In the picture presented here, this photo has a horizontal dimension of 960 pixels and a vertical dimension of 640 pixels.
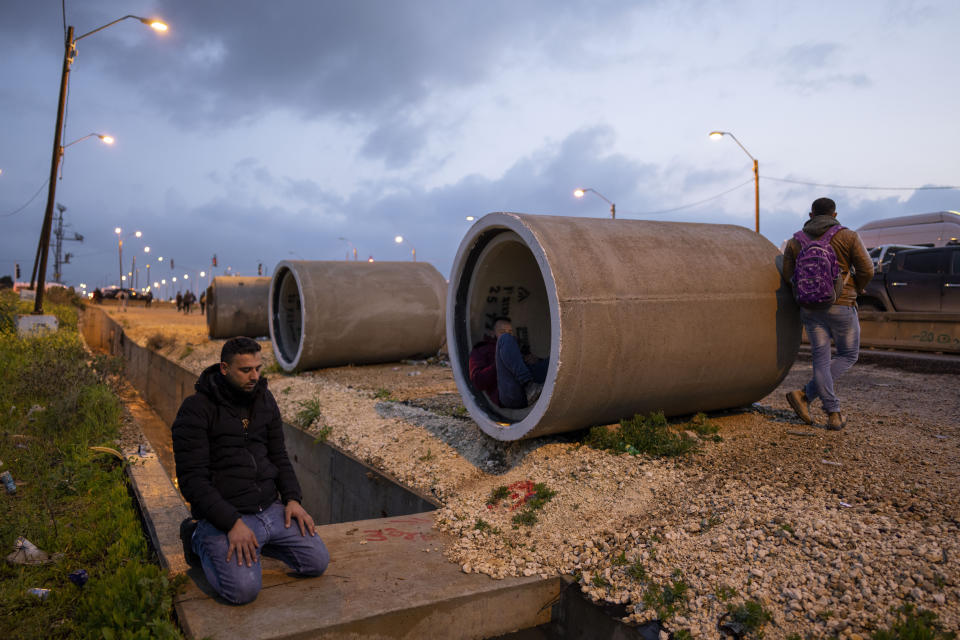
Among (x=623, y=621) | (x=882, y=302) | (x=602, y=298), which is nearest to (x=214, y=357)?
(x=602, y=298)

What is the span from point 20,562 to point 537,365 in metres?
4.60

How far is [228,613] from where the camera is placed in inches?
132

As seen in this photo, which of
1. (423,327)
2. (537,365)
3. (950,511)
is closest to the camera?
(950,511)

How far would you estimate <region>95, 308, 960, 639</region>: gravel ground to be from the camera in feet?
10.9

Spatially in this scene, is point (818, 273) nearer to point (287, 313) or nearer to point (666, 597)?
point (666, 597)

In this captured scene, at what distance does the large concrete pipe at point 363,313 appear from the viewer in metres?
11.9

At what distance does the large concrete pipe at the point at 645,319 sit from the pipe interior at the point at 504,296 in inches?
3.1

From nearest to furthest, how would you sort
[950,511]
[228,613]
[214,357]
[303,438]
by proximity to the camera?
1. [228,613]
2. [950,511]
3. [303,438]
4. [214,357]

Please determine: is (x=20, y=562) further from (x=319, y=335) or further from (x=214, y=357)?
(x=214, y=357)

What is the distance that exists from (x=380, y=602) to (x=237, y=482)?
3.59ft

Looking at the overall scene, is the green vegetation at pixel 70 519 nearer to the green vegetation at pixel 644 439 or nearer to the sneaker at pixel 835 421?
the green vegetation at pixel 644 439

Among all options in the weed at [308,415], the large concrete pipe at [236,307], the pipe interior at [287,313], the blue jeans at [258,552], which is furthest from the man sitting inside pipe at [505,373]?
the large concrete pipe at [236,307]

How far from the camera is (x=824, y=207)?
601 centimetres

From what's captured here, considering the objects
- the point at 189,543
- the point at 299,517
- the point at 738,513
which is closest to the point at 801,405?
the point at 738,513
